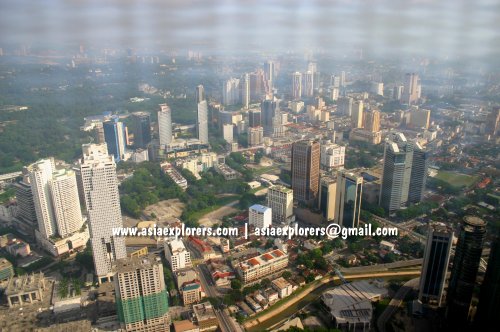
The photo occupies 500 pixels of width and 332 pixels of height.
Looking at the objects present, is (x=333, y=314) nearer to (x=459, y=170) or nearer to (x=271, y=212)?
(x=271, y=212)

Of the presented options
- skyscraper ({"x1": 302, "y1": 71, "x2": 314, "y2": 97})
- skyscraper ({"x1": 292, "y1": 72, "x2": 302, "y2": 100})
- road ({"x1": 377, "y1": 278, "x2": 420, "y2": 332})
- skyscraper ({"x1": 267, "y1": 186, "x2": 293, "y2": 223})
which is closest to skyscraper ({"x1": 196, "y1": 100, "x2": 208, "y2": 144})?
skyscraper ({"x1": 292, "y1": 72, "x2": 302, "y2": 100})

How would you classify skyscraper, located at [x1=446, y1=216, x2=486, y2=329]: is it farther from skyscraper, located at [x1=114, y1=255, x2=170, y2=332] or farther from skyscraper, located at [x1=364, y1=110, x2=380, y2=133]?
skyscraper, located at [x1=364, y1=110, x2=380, y2=133]

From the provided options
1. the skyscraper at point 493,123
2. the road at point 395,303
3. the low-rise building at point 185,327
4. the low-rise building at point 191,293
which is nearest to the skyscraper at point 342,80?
the skyscraper at point 493,123

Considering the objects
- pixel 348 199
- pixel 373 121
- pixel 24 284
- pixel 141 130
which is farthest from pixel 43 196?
pixel 373 121

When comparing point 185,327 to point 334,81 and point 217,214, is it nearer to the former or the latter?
point 217,214

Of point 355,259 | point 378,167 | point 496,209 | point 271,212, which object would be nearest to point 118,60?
point 271,212
